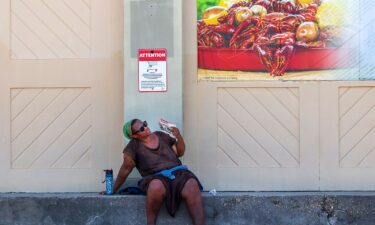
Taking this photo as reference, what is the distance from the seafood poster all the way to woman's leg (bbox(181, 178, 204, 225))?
123 centimetres

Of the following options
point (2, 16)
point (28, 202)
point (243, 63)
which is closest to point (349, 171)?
point (243, 63)

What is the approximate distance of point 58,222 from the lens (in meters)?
6.73

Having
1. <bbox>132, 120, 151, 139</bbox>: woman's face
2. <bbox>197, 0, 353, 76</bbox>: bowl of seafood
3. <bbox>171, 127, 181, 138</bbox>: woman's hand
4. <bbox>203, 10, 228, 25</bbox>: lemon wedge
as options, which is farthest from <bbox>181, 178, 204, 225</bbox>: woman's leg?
<bbox>203, 10, 228, 25</bbox>: lemon wedge

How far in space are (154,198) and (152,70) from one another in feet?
4.33

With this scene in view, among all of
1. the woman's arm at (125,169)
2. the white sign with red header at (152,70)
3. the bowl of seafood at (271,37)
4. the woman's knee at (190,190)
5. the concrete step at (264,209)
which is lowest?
the concrete step at (264,209)

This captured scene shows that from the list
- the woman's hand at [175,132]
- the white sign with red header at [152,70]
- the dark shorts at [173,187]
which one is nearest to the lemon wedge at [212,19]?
the white sign with red header at [152,70]

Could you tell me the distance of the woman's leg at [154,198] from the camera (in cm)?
633

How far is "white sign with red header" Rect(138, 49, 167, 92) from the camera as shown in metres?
6.83

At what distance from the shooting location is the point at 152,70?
270 inches

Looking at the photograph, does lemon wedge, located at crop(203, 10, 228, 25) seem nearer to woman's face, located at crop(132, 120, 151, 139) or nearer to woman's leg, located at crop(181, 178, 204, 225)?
woman's face, located at crop(132, 120, 151, 139)

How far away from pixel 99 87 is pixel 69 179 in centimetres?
100

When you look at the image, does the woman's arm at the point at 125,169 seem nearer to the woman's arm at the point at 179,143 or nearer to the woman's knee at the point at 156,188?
the woman's knee at the point at 156,188

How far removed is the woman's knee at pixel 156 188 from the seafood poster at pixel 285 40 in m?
1.26

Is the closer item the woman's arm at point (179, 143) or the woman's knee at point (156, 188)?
the woman's knee at point (156, 188)
